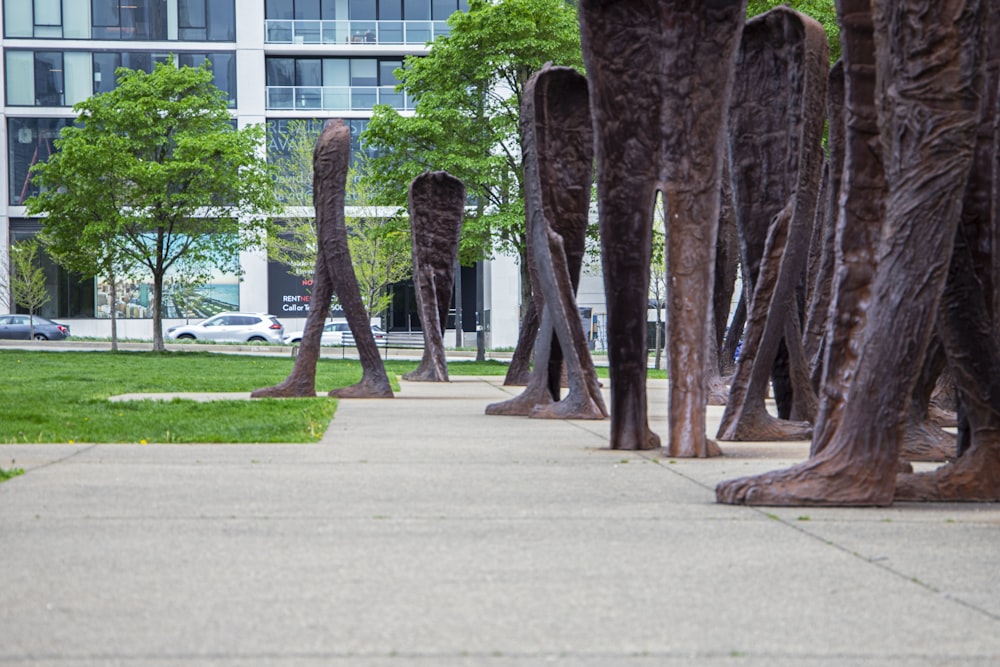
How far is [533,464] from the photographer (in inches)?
298

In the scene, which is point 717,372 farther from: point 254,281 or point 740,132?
point 254,281

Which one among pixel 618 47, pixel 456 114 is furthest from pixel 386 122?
pixel 618 47

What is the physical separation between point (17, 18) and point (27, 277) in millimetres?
9886

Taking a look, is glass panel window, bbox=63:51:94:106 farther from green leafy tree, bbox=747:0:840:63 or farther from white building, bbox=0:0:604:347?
green leafy tree, bbox=747:0:840:63

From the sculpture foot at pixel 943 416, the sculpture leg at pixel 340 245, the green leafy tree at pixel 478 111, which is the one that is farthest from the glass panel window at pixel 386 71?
the sculpture foot at pixel 943 416

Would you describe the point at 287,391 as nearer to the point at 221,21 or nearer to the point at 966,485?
the point at 966,485

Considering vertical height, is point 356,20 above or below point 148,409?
above

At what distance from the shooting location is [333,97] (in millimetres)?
51844

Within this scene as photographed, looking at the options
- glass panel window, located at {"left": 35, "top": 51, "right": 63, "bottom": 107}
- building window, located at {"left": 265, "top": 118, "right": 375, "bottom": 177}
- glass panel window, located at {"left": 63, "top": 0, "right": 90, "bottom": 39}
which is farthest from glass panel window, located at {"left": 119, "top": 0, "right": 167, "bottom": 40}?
building window, located at {"left": 265, "top": 118, "right": 375, "bottom": 177}

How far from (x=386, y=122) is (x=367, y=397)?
1620 centimetres

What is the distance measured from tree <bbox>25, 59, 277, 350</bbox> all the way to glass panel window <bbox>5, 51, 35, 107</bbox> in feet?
49.3

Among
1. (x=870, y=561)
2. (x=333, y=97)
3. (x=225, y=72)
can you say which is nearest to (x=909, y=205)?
(x=870, y=561)

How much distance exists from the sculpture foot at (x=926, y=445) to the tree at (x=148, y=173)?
27433mm

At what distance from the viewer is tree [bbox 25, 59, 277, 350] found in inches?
1316
